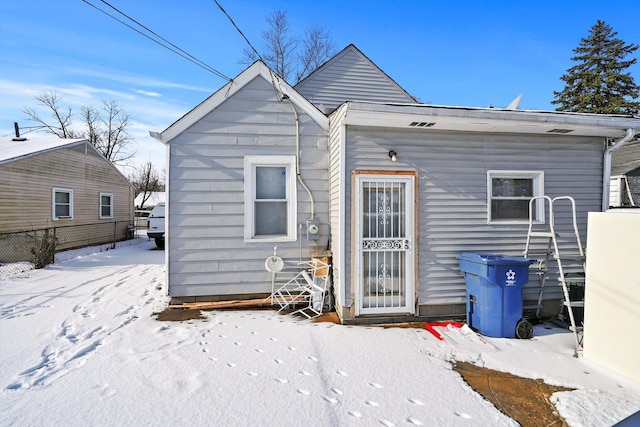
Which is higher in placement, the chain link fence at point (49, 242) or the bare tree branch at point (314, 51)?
the bare tree branch at point (314, 51)

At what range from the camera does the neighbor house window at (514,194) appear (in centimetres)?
502

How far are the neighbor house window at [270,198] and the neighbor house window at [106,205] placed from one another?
39.6ft

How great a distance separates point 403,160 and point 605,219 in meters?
2.45

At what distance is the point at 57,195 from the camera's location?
455 inches

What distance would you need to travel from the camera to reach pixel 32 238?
30.2 ft

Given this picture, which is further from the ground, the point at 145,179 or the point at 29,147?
the point at 145,179

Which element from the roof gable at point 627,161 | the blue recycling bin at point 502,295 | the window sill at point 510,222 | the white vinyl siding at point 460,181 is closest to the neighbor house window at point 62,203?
the white vinyl siding at point 460,181

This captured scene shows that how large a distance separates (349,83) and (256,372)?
8.43 metres

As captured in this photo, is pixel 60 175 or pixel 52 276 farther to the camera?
pixel 60 175

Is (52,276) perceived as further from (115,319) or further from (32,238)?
(115,319)

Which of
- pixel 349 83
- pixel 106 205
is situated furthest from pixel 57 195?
pixel 349 83

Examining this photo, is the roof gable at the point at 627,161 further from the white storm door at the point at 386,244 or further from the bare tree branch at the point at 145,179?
the bare tree branch at the point at 145,179

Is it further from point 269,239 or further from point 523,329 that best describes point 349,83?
point 523,329

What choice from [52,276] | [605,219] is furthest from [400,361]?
[52,276]
